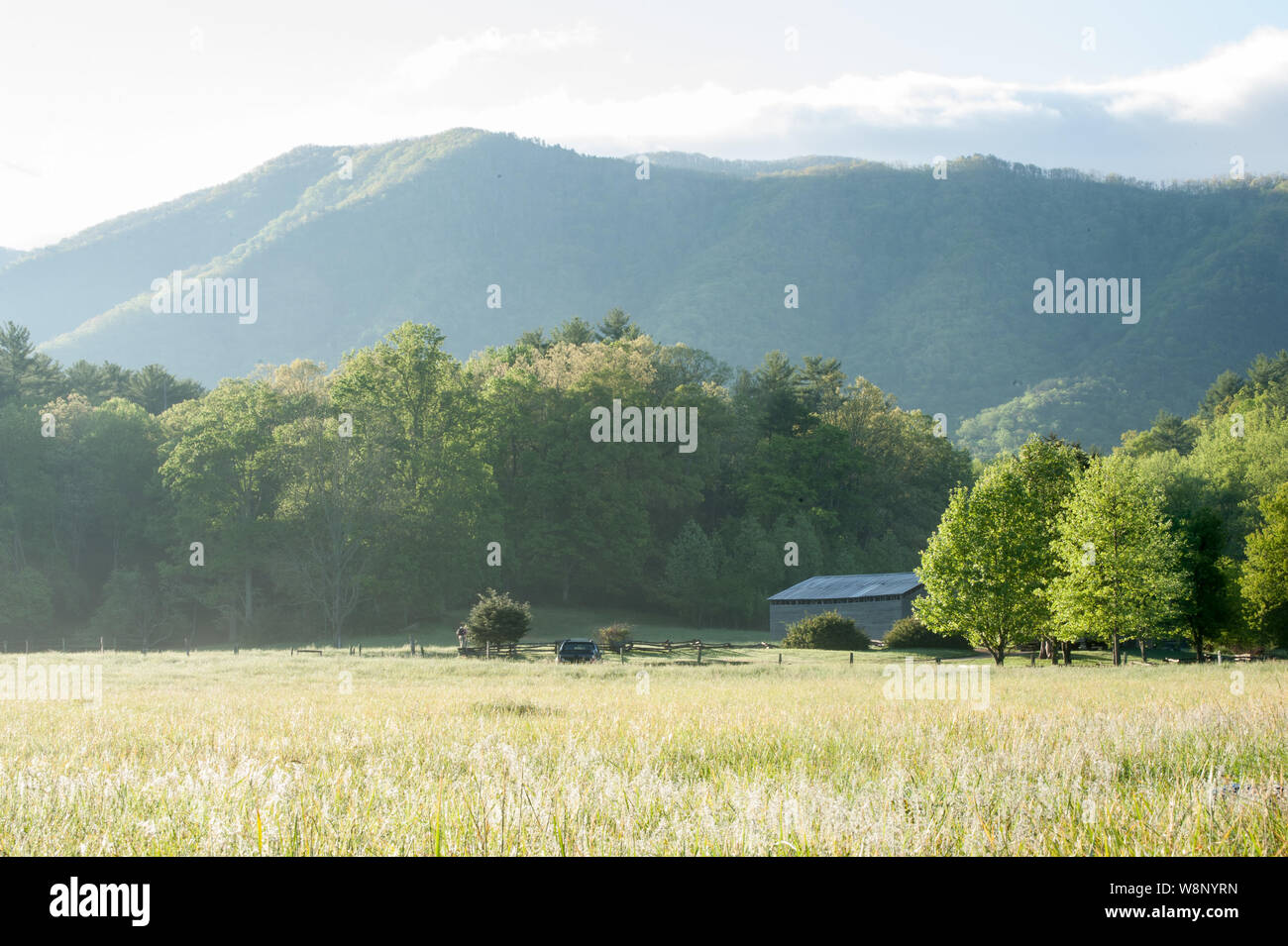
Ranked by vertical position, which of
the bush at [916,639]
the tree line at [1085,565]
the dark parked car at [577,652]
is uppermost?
the tree line at [1085,565]

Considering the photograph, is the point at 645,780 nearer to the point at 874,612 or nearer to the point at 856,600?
the point at 874,612

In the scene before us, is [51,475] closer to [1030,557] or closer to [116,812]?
[1030,557]

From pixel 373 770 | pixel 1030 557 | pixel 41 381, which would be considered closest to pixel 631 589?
pixel 1030 557

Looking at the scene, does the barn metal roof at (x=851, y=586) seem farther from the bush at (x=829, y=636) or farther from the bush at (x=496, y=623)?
the bush at (x=496, y=623)

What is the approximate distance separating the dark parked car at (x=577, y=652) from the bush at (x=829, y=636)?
17960mm

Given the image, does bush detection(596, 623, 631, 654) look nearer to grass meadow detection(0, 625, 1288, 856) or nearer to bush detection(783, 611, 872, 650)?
bush detection(783, 611, 872, 650)

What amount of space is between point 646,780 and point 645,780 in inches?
2.9

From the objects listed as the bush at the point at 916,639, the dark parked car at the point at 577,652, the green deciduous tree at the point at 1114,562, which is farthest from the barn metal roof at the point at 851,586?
the dark parked car at the point at 577,652

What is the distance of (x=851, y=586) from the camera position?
75.4m

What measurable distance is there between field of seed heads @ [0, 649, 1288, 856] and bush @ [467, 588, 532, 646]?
35.3 metres

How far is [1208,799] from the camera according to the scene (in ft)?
18.8

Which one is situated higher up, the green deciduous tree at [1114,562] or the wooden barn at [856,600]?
the green deciduous tree at [1114,562]

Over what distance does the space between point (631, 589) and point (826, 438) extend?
89.2ft

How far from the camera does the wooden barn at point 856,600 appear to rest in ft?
232
